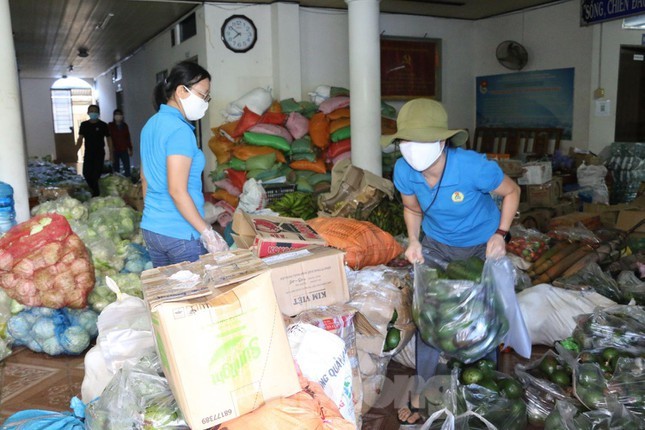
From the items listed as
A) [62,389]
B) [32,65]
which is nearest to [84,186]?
[62,389]

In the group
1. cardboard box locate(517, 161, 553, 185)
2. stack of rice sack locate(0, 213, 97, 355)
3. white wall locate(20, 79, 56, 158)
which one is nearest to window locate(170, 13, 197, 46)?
cardboard box locate(517, 161, 553, 185)

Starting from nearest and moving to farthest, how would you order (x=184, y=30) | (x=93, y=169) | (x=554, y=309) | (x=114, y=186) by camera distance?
1. (x=554, y=309)
2. (x=114, y=186)
3. (x=184, y=30)
4. (x=93, y=169)

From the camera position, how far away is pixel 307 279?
224 cm

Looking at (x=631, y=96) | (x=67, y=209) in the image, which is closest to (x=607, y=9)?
(x=631, y=96)

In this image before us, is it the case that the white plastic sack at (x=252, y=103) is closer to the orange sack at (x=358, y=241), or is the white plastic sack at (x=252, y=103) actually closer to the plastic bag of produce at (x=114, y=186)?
the plastic bag of produce at (x=114, y=186)

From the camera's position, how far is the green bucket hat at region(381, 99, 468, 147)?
2.31 metres

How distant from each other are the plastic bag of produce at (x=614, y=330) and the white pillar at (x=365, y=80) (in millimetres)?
3248

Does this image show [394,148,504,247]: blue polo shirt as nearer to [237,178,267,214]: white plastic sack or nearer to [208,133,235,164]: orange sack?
[237,178,267,214]: white plastic sack

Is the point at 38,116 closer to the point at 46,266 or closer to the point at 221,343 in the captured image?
the point at 46,266

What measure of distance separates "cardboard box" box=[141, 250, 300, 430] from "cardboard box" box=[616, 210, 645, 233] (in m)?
3.94

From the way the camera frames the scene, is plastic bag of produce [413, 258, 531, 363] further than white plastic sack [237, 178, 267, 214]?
No

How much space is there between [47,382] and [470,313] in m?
2.15

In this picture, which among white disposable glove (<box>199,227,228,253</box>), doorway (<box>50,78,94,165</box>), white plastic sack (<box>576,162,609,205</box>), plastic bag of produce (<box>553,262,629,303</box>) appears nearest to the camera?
white disposable glove (<box>199,227,228,253</box>)

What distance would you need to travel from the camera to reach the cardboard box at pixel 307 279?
2.18 metres
